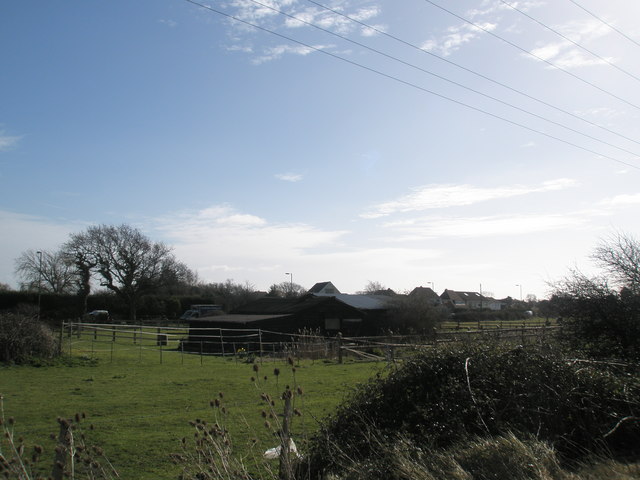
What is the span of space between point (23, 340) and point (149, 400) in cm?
1105

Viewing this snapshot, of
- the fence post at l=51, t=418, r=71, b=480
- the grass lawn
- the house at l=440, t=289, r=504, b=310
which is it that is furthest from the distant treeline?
the house at l=440, t=289, r=504, b=310

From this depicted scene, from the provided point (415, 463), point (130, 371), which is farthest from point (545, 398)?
point (130, 371)

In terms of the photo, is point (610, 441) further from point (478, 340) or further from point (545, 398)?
point (478, 340)

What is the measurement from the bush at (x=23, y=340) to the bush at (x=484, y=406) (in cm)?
1857

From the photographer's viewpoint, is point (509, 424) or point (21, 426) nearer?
point (509, 424)

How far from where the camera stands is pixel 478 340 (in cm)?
769

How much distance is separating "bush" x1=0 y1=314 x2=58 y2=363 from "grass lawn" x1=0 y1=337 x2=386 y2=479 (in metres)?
1.15

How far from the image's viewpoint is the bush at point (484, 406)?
6027mm

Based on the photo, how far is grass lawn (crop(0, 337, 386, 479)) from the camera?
811 centimetres

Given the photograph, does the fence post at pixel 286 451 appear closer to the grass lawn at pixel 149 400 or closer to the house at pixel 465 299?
the grass lawn at pixel 149 400

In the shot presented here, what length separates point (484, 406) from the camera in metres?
6.38

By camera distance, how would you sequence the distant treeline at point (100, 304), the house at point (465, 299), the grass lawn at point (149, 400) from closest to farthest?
1. the grass lawn at point (149, 400)
2. the distant treeline at point (100, 304)
3. the house at point (465, 299)

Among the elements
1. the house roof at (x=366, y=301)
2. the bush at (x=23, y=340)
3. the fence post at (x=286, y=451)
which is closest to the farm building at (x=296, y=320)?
the house roof at (x=366, y=301)

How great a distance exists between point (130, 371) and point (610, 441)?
1790 cm
